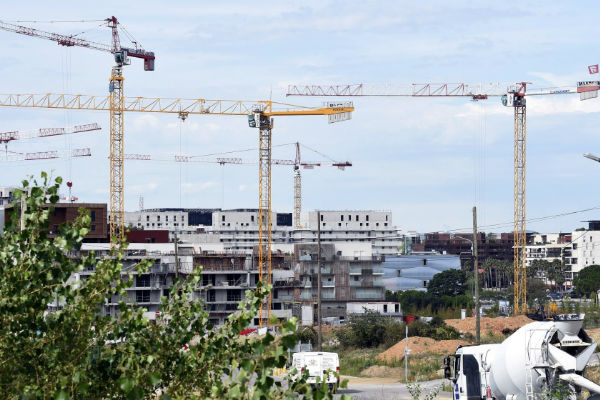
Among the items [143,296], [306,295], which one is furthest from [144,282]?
[306,295]

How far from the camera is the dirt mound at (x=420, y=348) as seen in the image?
70325mm

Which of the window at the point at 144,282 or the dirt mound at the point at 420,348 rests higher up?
the window at the point at 144,282

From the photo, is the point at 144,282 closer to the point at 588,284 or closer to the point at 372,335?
the point at 372,335

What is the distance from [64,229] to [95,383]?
1.88 meters

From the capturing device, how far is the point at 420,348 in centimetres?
7338

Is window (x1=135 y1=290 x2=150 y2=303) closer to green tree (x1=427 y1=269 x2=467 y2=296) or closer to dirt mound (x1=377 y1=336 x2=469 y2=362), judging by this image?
dirt mound (x1=377 y1=336 x2=469 y2=362)

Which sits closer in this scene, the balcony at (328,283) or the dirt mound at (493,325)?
the dirt mound at (493,325)

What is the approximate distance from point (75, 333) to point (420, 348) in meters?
64.6

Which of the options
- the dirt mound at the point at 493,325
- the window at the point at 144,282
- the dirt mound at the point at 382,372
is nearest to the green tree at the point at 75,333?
the dirt mound at the point at 382,372

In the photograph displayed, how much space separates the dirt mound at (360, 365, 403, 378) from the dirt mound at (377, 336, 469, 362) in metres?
3.52

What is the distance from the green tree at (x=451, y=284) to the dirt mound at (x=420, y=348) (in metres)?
115

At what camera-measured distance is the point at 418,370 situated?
202ft

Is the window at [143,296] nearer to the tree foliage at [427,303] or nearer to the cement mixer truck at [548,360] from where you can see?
the tree foliage at [427,303]

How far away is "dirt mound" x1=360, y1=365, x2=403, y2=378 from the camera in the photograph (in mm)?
63575
